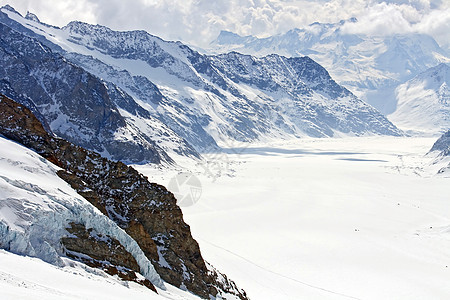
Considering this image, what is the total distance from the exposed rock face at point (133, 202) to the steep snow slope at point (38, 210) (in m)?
4.07

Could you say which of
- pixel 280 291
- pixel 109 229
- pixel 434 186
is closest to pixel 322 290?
pixel 280 291

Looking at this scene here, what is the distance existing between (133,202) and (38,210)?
15.5 m

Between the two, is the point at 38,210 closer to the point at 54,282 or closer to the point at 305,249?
the point at 54,282

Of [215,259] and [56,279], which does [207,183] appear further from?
[56,279]

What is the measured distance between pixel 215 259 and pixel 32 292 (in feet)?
165

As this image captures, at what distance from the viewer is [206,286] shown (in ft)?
148

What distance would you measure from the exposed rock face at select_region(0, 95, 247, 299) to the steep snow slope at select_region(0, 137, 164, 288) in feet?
13.4

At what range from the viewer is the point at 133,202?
44.7 meters

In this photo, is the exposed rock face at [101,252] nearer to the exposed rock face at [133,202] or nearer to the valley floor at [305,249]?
the valley floor at [305,249]

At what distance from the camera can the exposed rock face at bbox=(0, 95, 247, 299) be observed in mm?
41344

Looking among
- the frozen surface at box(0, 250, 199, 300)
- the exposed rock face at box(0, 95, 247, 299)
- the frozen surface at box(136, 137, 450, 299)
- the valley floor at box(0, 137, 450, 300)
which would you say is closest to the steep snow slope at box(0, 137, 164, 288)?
the frozen surface at box(0, 250, 199, 300)

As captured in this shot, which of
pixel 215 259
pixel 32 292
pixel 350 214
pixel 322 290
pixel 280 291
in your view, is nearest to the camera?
pixel 32 292

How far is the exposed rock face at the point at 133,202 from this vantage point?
41.3m

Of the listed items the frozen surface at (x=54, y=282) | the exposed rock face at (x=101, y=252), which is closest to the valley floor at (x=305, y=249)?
the frozen surface at (x=54, y=282)
